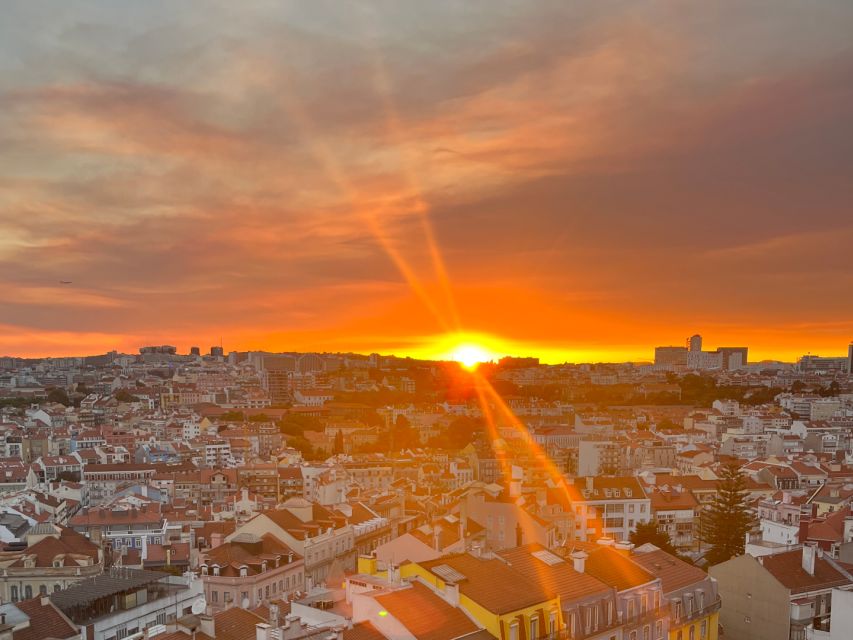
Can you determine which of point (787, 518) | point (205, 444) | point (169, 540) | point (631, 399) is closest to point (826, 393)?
point (631, 399)

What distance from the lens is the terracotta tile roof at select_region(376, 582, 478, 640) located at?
18.2 metres

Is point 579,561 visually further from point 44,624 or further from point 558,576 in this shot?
point 44,624

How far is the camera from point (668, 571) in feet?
84.8

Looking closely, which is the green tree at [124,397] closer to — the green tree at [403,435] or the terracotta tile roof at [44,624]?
the green tree at [403,435]

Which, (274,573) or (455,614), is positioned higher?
(455,614)

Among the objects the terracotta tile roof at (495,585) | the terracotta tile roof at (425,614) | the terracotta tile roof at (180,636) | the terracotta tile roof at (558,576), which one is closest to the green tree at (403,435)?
the terracotta tile roof at (558,576)

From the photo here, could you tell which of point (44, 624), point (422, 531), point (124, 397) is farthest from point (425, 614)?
point (124, 397)

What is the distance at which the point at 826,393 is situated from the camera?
553ft

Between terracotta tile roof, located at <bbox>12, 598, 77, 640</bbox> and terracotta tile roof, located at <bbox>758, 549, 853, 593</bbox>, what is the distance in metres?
22.0

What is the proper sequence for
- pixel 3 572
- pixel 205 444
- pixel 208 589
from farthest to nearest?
pixel 205 444 → pixel 3 572 → pixel 208 589

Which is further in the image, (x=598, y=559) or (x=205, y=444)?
(x=205, y=444)

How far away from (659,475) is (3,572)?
172 ft

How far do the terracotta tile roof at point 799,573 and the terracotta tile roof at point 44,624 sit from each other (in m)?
22.0

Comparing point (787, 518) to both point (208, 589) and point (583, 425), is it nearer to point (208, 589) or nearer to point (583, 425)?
point (208, 589)
